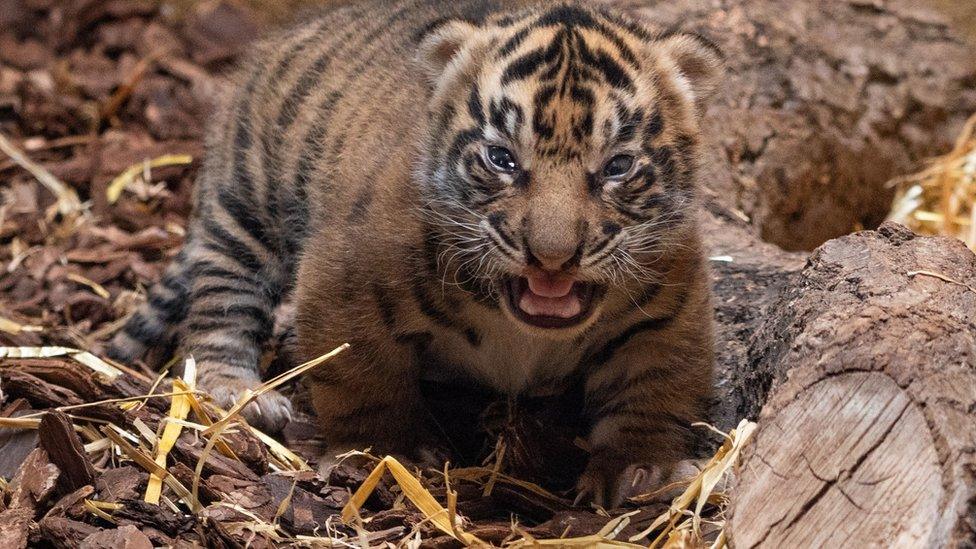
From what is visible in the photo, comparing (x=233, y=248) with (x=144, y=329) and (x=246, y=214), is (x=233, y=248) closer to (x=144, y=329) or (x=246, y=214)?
(x=246, y=214)

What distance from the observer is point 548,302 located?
3.48 meters

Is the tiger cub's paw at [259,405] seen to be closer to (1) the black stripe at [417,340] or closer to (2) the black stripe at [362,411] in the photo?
(2) the black stripe at [362,411]

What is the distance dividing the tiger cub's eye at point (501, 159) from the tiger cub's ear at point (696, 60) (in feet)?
2.15

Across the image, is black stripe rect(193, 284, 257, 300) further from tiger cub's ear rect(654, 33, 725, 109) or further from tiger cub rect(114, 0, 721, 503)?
tiger cub's ear rect(654, 33, 725, 109)

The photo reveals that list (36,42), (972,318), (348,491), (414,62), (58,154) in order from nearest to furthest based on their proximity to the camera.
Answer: (972,318)
(348,491)
(414,62)
(58,154)
(36,42)

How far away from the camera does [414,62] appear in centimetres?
403

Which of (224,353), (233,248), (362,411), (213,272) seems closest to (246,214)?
(233,248)

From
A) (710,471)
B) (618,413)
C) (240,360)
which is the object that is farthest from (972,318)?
(240,360)

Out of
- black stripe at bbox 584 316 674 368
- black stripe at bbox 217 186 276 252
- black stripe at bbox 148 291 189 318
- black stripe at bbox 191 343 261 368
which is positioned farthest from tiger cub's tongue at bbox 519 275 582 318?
black stripe at bbox 148 291 189 318

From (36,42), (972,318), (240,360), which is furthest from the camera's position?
(36,42)

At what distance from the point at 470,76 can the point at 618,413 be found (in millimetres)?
1240

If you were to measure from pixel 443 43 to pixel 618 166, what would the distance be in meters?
0.77

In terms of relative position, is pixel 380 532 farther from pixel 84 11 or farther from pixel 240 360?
pixel 84 11

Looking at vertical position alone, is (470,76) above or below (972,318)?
above
